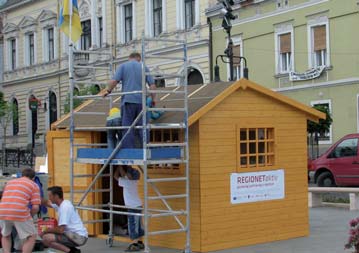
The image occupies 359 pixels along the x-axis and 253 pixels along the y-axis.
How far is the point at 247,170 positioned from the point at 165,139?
4.64 feet

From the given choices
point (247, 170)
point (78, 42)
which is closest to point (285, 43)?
point (78, 42)

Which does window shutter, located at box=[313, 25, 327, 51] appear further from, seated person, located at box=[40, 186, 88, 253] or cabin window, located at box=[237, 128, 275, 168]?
seated person, located at box=[40, 186, 88, 253]

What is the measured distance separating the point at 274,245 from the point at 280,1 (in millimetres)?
24671

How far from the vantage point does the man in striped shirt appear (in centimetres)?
1055

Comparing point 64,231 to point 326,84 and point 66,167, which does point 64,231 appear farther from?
point 326,84

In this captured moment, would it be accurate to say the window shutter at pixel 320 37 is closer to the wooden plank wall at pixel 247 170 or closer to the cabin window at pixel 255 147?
the wooden plank wall at pixel 247 170

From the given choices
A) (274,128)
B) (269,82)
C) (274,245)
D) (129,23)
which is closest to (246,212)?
(274,245)

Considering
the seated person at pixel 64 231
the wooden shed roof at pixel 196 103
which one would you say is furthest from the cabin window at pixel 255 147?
the seated person at pixel 64 231

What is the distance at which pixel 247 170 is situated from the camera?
40.2 feet

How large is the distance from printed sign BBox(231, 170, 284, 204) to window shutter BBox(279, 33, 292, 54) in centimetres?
2313

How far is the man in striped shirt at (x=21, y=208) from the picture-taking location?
1055 centimetres

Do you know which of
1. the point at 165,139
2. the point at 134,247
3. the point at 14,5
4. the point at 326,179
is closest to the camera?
the point at 134,247

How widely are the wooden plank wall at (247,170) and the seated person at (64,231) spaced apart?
6.30ft

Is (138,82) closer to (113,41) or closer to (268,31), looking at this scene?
(268,31)
